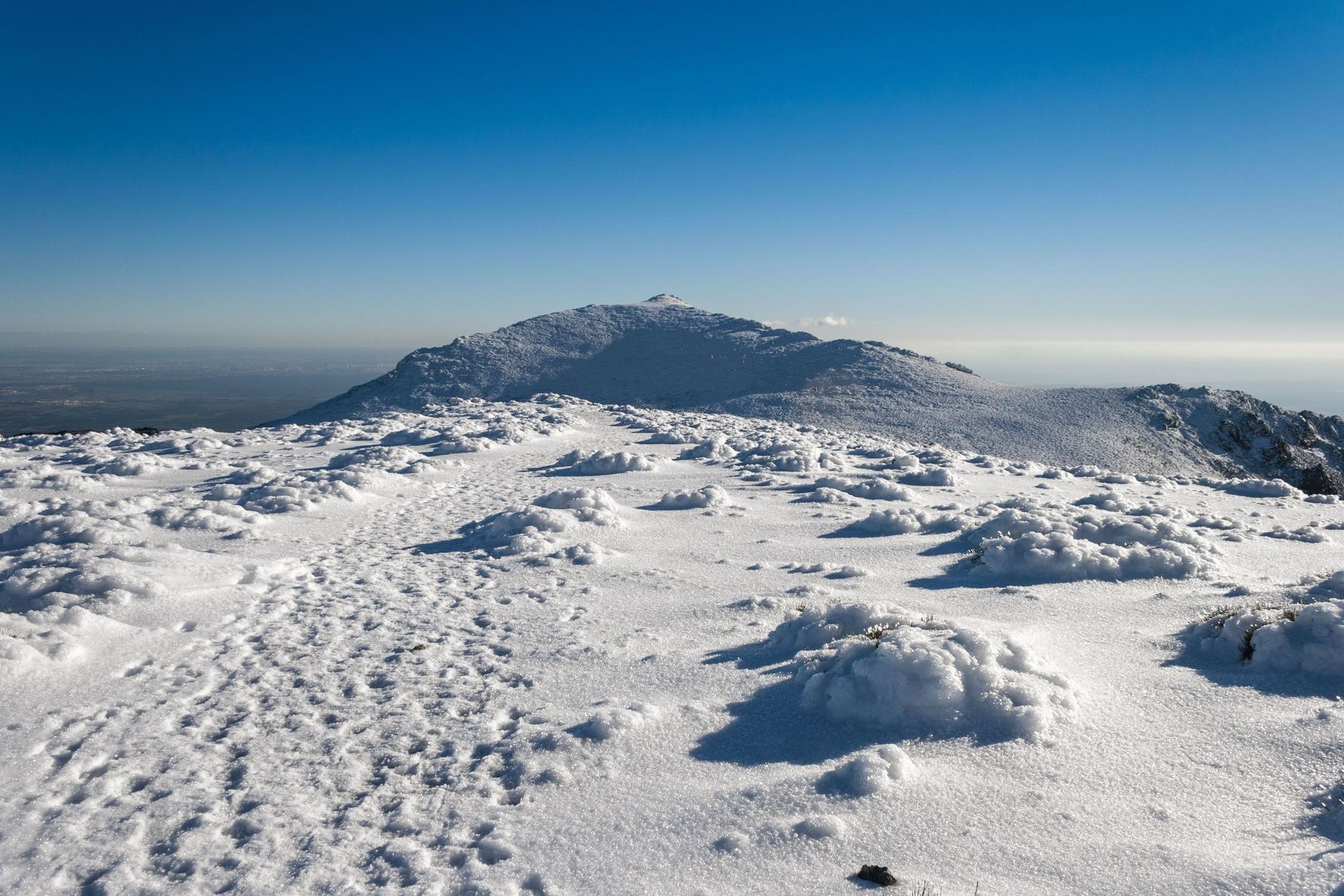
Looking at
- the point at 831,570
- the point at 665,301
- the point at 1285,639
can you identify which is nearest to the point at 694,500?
the point at 831,570

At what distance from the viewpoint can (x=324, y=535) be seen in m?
11.3

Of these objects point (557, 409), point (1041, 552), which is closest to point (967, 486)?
point (1041, 552)

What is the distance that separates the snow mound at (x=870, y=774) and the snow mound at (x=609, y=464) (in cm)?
1394

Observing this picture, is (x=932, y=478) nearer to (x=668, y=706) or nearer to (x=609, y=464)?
(x=609, y=464)

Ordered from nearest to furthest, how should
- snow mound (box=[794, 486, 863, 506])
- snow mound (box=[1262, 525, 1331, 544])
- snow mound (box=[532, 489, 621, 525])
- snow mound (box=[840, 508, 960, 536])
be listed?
1. snow mound (box=[1262, 525, 1331, 544])
2. snow mound (box=[840, 508, 960, 536])
3. snow mound (box=[532, 489, 621, 525])
4. snow mound (box=[794, 486, 863, 506])

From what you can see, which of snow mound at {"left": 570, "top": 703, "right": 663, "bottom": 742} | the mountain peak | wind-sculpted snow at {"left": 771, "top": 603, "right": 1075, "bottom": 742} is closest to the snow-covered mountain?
the mountain peak

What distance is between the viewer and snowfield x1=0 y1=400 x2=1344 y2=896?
3699 mm

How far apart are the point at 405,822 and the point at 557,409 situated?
98.5 feet

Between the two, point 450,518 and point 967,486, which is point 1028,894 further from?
point 967,486

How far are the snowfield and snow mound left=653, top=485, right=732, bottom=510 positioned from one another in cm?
204

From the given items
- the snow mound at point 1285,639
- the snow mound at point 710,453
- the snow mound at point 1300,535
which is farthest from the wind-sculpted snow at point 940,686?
the snow mound at point 710,453

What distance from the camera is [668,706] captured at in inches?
219

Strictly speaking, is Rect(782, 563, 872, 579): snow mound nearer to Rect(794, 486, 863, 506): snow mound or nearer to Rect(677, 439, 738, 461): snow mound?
Rect(794, 486, 863, 506): snow mound

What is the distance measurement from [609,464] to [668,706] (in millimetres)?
12691
